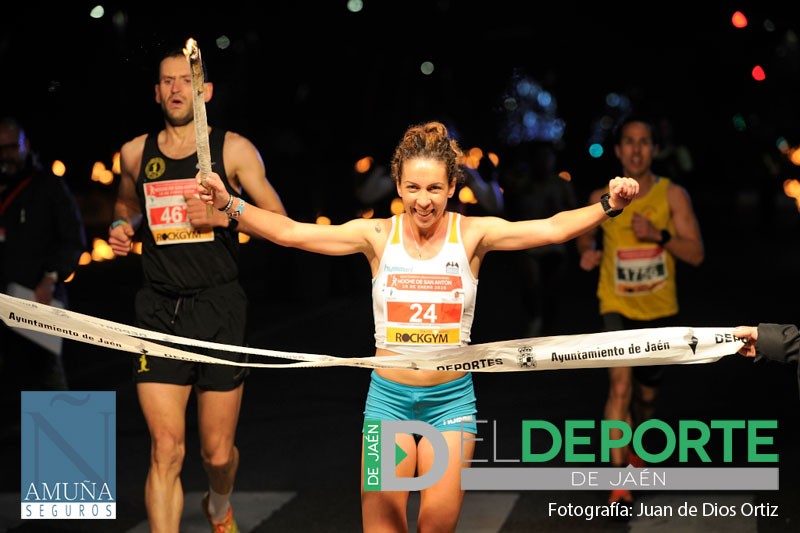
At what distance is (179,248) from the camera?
284 inches

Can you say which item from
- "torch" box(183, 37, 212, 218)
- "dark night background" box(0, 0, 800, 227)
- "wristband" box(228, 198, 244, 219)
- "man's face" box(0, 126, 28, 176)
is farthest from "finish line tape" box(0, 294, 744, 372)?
"dark night background" box(0, 0, 800, 227)

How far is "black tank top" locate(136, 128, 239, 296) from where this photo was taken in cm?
719

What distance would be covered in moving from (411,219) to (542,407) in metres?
5.70

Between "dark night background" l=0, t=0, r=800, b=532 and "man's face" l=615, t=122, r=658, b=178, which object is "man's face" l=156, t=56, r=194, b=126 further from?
"man's face" l=615, t=122, r=658, b=178

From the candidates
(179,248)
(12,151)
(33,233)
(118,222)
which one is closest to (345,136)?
(12,151)

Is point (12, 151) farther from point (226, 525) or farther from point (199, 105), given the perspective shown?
point (199, 105)

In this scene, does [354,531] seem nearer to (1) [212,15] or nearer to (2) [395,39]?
(1) [212,15]

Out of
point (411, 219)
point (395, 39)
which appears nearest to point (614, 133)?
point (411, 219)

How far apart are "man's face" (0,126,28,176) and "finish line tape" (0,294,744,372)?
360cm

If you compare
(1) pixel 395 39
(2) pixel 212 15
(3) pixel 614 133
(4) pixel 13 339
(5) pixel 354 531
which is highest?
(1) pixel 395 39

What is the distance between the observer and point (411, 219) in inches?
239

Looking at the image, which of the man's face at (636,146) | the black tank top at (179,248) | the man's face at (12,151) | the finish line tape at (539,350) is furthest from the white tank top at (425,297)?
the man's face at (12,151)

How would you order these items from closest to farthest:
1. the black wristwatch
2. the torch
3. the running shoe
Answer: the torch, the black wristwatch, the running shoe

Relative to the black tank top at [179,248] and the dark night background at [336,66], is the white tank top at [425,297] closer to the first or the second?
the black tank top at [179,248]
